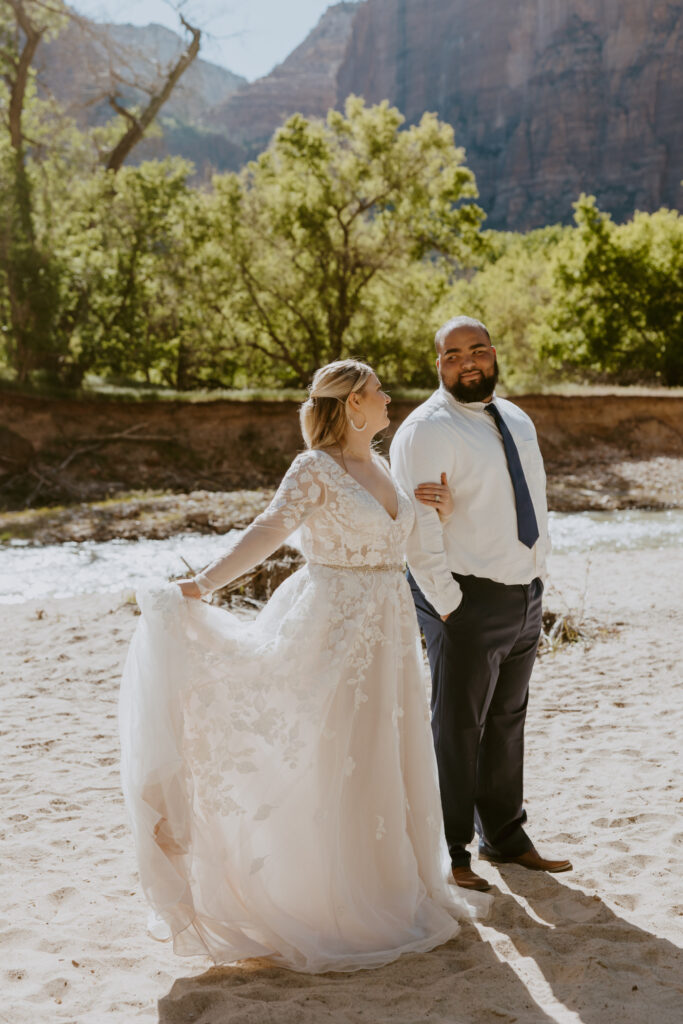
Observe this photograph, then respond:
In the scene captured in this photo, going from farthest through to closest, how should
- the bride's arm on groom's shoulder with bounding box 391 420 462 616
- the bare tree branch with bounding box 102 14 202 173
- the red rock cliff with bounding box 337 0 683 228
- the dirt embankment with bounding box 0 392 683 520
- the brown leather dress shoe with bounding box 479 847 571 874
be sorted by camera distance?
the red rock cliff with bounding box 337 0 683 228
the bare tree branch with bounding box 102 14 202 173
the dirt embankment with bounding box 0 392 683 520
the brown leather dress shoe with bounding box 479 847 571 874
the bride's arm on groom's shoulder with bounding box 391 420 462 616

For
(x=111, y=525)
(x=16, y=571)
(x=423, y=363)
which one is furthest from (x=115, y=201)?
(x=16, y=571)

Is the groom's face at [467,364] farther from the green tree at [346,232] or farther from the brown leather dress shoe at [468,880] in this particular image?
the green tree at [346,232]

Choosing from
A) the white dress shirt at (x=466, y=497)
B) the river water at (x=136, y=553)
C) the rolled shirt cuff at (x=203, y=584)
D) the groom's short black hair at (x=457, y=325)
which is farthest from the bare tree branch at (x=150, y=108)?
the rolled shirt cuff at (x=203, y=584)

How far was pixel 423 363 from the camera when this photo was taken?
3052 cm

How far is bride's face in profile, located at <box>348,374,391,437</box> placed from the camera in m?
3.62

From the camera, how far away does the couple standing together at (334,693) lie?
3.28m

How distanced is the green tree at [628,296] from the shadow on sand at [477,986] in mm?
37243

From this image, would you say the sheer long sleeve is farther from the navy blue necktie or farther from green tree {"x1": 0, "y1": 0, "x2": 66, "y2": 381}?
green tree {"x1": 0, "y1": 0, "x2": 66, "y2": 381}

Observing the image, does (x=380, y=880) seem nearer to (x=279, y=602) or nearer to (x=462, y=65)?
(x=279, y=602)

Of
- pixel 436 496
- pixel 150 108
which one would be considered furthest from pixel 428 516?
pixel 150 108

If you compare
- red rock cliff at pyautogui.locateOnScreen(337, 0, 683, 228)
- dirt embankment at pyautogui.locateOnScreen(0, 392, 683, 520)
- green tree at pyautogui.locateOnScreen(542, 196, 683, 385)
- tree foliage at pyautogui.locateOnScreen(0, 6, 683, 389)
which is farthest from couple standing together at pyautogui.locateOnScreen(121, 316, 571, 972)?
red rock cliff at pyautogui.locateOnScreen(337, 0, 683, 228)

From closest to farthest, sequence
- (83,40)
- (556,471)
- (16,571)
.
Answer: (16,571) < (556,471) < (83,40)

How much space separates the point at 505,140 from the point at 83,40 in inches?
4983

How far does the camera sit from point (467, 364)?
3.95 metres
